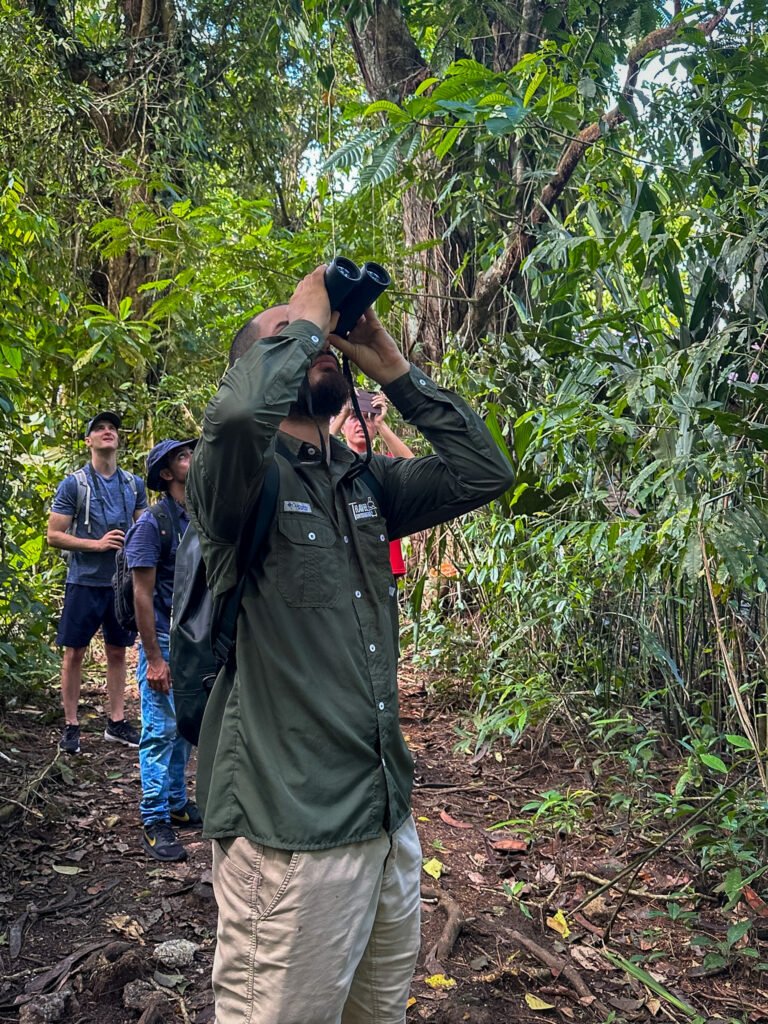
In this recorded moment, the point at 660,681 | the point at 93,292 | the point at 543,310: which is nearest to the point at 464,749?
the point at 660,681

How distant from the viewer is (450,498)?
202cm

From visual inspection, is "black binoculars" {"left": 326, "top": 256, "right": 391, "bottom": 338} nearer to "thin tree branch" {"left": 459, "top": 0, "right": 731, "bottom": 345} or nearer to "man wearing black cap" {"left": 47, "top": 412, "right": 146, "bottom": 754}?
"thin tree branch" {"left": 459, "top": 0, "right": 731, "bottom": 345}

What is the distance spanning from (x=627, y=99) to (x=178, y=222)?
241 cm

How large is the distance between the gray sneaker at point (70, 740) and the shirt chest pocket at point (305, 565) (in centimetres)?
352

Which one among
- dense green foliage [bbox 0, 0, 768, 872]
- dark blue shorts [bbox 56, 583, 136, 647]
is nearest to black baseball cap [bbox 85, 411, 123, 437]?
dense green foliage [bbox 0, 0, 768, 872]

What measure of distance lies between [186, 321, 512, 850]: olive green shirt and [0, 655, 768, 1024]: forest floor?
1188mm

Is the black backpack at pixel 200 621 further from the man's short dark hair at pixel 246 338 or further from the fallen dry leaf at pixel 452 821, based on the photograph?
the fallen dry leaf at pixel 452 821

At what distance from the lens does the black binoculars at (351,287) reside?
5.67ft

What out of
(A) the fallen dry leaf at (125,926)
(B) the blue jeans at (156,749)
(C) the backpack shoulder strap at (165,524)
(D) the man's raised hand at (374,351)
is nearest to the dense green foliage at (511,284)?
(C) the backpack shoulder strap at (165,524)

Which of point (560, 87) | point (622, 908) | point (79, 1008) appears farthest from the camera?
point (560, 87)

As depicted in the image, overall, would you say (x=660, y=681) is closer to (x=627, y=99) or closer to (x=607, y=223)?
(x=607, y=223)

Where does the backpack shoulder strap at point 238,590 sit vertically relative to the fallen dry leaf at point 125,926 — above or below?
above

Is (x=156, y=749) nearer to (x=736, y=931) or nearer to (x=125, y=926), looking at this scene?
(x=125, y=926)

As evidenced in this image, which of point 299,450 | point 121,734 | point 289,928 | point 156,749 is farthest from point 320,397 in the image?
point 121,734
